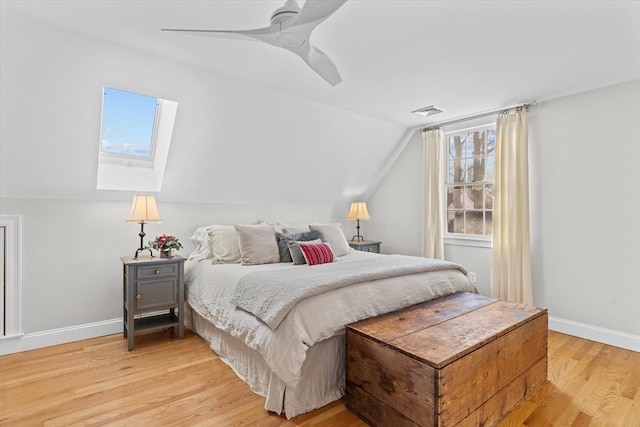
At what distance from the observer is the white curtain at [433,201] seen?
4227mm

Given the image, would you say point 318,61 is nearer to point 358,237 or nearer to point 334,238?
point 334,238

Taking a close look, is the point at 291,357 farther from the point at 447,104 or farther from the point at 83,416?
the point at 447,104

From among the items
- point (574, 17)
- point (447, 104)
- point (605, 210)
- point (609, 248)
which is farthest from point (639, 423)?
point (447, 104)

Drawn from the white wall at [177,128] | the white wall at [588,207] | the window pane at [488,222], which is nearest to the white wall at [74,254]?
the white wall at [177,128]

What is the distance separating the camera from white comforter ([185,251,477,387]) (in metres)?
1.89

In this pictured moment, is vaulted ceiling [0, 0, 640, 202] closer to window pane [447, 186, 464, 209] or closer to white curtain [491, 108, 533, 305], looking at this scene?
white curtain [491, 108, 533, 305]

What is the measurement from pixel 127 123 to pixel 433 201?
3.53 meters

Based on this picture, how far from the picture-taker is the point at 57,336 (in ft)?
9.55

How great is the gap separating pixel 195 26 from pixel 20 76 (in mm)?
1305

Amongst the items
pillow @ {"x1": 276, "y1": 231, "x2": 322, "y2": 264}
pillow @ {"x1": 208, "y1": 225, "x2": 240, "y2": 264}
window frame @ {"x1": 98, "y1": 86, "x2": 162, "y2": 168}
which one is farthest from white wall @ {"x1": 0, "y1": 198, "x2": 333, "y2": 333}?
pillow @ {"x1": 276, "y1": 231, "x2": 322, "y2": 264}

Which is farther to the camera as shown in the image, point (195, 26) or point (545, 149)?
point (545, 149)

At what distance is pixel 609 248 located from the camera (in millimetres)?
2998

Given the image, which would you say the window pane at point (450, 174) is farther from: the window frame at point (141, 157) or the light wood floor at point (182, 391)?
the window frame at point (141, 157)

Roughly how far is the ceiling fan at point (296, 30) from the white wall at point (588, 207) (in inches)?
104
